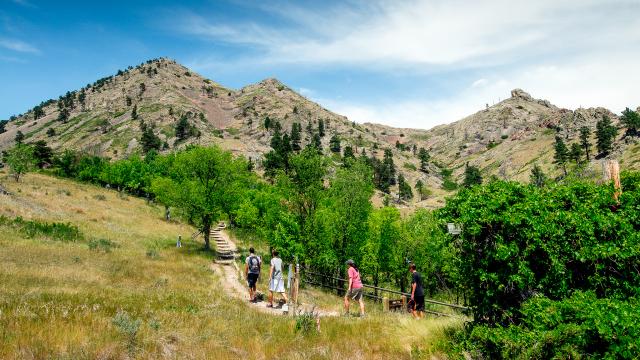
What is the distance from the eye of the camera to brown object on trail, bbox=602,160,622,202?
9.54m

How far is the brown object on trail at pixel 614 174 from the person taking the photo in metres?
9.54

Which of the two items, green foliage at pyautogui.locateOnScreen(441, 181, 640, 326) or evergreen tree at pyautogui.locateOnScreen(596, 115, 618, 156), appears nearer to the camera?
green foliage at pyautogui.locateOnScreen(441, 181, 640, 326)

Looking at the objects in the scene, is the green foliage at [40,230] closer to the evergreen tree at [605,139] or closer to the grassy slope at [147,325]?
the grassy slope at [147,325]

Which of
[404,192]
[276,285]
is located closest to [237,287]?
[276,285]

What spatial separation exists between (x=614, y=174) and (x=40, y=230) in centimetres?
3234

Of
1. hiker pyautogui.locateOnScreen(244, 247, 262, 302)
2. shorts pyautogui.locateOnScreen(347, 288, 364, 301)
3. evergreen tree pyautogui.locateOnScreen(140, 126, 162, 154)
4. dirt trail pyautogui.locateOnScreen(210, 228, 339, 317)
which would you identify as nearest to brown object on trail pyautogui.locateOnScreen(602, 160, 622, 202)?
shorts pyautogui.locateOnScreen(347, 288, 364, 301)

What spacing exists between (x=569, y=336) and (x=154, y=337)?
8491 mm

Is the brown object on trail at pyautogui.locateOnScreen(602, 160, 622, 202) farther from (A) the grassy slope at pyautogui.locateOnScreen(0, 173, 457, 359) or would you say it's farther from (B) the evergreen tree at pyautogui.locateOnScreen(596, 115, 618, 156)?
(B) the evergreen tree at pyautogui.locateOnScreen(596, 115, 618, 156)

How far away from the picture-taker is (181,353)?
8195mm

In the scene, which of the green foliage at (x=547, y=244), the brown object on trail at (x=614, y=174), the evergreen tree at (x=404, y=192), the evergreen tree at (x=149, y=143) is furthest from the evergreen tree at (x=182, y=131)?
the brown object on trail at (x=614, y=174)

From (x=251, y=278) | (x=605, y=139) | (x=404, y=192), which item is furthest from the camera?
(x=404, y=192)

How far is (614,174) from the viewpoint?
32.0 feet

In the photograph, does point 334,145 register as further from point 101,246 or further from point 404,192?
point 101,246

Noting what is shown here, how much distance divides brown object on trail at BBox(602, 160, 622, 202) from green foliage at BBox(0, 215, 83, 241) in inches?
1191
